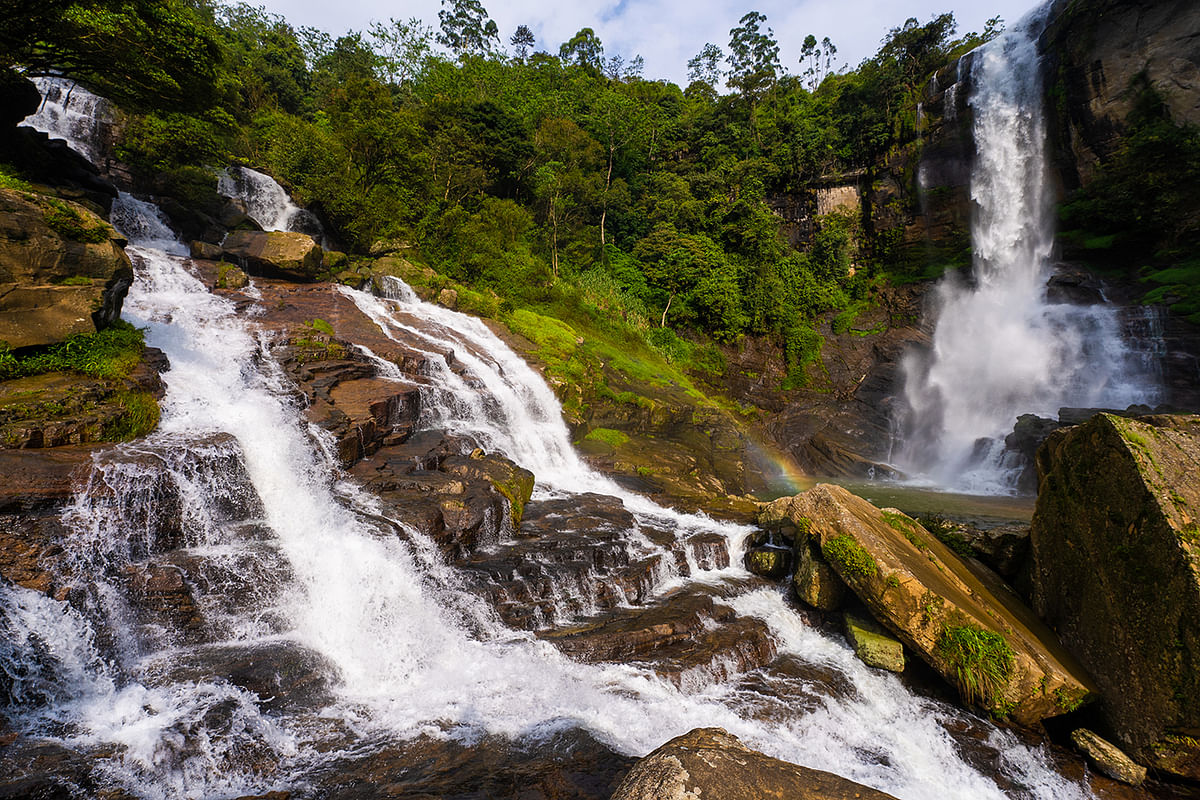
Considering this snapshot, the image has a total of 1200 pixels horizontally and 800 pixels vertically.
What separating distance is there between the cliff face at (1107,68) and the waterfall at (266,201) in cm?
3575

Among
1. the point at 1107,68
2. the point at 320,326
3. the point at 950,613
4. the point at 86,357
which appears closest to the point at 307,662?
the point at 86,357

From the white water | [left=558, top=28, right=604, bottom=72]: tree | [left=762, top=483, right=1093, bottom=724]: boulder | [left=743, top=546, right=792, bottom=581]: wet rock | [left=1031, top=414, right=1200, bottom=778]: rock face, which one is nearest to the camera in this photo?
[left=1031, top=414, right=1200, bottom=778]: rock face

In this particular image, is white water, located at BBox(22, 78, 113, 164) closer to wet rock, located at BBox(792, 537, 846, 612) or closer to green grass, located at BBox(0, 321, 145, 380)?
green grass, located at BBox(0, 321, 145, 380)

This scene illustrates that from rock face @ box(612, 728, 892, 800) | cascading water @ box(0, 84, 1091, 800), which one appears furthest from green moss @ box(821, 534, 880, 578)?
rock face @ box(612, 728, 892, 800)

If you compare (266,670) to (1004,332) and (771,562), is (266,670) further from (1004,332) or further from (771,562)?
(1004,332)

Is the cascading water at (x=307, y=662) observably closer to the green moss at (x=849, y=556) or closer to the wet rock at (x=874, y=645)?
the wet rock at (x=874, y=645)

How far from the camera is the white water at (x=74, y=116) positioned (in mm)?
16062

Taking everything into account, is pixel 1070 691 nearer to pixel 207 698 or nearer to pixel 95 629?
pixel 207 698

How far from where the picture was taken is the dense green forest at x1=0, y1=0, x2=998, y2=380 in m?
13.1

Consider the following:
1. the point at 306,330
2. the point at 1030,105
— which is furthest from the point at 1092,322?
the point at 306,330

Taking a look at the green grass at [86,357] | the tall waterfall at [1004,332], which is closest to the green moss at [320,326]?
the green grass at [86,357]

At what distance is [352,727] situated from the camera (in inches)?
198

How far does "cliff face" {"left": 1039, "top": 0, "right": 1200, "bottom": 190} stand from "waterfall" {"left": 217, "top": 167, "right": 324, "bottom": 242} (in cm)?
3575

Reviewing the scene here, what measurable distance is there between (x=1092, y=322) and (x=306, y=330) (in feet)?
98.5
